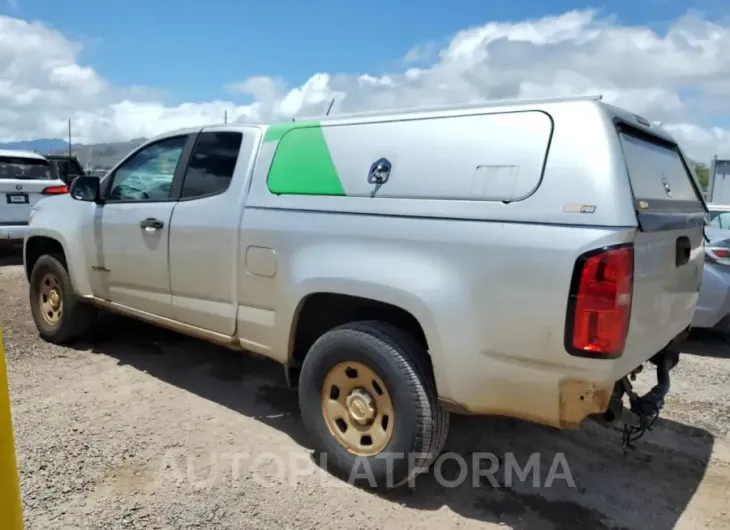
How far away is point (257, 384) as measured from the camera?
4656 millimetres

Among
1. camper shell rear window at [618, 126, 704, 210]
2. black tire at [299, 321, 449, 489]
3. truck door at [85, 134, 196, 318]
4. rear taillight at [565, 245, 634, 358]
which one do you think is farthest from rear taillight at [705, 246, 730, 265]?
truck door at [85, 134, 196, 318]

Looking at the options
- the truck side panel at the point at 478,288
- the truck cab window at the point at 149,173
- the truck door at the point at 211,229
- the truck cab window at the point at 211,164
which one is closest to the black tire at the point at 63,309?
the truck cab window at the point at 149,173

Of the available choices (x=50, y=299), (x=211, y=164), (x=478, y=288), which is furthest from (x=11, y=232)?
(x=478, y=288)

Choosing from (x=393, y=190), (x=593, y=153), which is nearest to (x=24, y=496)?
(x=393, y=190)

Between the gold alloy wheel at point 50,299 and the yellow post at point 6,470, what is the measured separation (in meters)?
3.70

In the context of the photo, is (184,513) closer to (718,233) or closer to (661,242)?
(661,242)

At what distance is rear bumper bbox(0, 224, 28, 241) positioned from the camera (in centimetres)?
913

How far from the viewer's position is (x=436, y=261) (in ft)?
9.16

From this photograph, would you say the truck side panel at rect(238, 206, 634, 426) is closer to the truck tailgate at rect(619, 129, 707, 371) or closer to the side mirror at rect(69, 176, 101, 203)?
the truck tailgate at rect(619, 129, 707, 371)

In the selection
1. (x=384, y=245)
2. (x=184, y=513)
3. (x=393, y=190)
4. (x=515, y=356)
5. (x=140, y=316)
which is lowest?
(x=184, y=513)

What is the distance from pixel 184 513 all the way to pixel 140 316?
6.48ft

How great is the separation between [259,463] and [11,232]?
7674mm

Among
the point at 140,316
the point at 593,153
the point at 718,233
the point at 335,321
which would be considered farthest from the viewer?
the point at 718,233

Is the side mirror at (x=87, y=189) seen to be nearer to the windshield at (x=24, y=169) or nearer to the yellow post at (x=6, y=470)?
the yellow post at (x=6, y=470)
